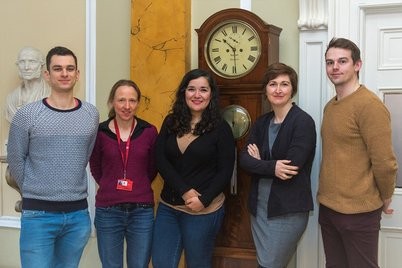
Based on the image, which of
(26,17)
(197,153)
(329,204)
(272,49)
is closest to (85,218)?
(197,153)

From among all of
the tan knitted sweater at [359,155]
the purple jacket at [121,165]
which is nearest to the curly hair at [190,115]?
the purple jacket at [121,165]

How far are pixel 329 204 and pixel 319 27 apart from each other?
1050 millimetres

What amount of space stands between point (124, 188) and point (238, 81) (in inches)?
32.4

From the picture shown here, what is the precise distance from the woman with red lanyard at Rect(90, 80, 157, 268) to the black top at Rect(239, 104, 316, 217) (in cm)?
54

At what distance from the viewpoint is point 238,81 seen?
2.83 m

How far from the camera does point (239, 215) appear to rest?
2.85 m

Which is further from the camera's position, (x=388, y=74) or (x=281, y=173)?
(x=388, y=74)

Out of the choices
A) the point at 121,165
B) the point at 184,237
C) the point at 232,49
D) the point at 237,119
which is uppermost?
the point at 232,49

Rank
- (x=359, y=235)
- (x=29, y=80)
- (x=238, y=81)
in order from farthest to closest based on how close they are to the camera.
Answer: (x=29, y=80) < (x=238, y=81) < (x=359, y=235)

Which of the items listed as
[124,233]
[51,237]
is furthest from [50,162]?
[124,233]

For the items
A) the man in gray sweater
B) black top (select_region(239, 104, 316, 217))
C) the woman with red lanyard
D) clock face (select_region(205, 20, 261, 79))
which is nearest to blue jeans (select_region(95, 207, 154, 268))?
the woman with red lanyard

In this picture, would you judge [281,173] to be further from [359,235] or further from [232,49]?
[232,49]

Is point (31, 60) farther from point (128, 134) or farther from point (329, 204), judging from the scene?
point (329, 204)

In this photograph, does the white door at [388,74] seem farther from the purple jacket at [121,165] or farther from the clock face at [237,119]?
the purple jacket at [121,165]
